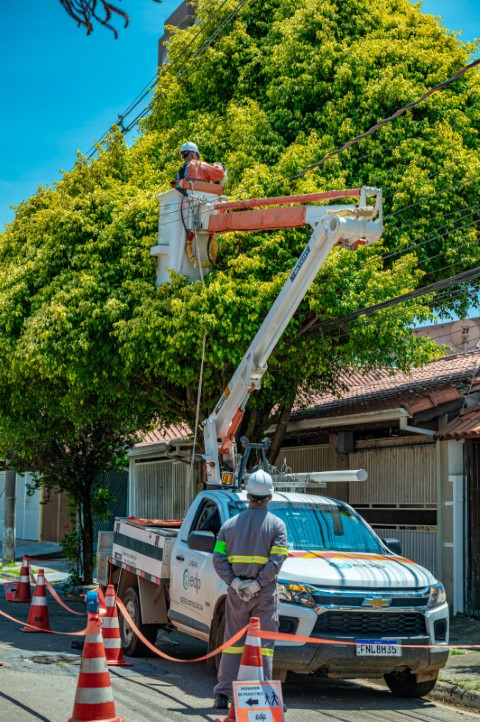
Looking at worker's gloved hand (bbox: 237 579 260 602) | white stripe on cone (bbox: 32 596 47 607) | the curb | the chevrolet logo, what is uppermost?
worker's gloved hand (bbox: 237 579 260 602)

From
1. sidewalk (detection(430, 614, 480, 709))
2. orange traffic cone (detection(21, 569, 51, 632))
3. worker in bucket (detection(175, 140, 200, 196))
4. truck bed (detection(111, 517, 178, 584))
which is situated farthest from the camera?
worker in bucket (detection(175, 140, 200, 196))

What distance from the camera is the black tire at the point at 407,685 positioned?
365 inches

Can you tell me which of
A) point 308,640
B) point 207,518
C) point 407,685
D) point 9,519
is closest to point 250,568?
point 308,640

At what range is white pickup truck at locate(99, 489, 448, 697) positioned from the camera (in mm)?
8602

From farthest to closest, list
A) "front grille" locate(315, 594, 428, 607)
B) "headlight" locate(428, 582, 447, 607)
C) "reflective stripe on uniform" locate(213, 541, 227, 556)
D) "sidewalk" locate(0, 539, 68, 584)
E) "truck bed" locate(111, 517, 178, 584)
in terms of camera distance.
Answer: "sidewalk" locate(0, 539, 68, 584)
"truck bed" locate(111, 517, 178, 584)
"headlight" locate(428, 582, 447, 607)
"front grille" locate(315, 594, 428, 607)
"reflective stripe on uniform" locate(213, 541, 227, 556)

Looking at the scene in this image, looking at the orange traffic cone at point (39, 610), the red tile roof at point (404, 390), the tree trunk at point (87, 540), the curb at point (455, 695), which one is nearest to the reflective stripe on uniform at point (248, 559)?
the curb at point (455, 695)

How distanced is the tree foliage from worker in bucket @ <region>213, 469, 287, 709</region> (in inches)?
237

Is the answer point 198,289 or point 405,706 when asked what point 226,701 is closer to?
point 405,706

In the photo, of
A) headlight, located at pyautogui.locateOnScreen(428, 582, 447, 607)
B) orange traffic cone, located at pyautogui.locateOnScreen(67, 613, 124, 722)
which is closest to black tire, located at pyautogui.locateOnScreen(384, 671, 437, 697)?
headlight, located at pyautogui.locateOnScreen(428, 582, 447, 607)

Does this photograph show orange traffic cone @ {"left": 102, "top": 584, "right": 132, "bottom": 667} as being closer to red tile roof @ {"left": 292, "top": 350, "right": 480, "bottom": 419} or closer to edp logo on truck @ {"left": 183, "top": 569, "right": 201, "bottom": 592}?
edp logo on truck @ {"left": 183, "top": 569, "right": 201, "bottom": 592}

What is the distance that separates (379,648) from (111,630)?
2.67m

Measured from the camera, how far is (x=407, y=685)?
9.40 metres

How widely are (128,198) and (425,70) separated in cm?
578

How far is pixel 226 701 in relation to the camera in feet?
25.9
